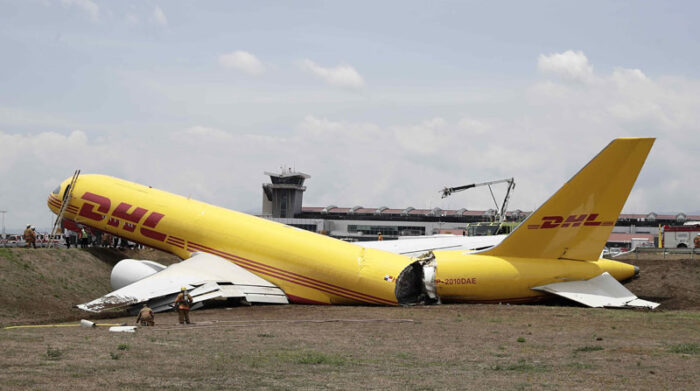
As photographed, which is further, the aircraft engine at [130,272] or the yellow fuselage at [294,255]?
the aircraft engine at [130,272]

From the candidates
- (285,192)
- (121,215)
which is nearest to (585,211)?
(121,215)

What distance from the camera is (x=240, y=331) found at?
20.4m

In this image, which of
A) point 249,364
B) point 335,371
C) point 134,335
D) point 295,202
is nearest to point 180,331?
point 134,335

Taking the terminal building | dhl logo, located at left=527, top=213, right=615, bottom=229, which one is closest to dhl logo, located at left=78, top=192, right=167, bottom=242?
dhl logo, located at left=527, top=213, right=615, bottom=229

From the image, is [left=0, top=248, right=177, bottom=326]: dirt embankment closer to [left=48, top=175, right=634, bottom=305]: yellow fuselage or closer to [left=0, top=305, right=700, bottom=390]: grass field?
[left=48, top=175, right=634, bottom=305]: yellow fuselage

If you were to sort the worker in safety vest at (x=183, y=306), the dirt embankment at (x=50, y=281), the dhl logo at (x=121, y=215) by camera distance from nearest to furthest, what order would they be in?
the worker in safety vest at (x=183, y=306) < the dirt embankment at (x=50, y=281) < the dhl logo at (x=121, y=215)

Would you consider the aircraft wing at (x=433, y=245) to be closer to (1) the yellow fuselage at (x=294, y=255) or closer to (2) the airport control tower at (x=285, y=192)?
(1) the yellow fuselage at (x=294, y=255)

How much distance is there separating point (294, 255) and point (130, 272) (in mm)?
7398

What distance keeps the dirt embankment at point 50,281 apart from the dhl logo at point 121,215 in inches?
128

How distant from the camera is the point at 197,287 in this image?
28578mm

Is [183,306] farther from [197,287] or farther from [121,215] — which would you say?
[121,215]

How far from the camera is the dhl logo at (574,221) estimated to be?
89.8 ft

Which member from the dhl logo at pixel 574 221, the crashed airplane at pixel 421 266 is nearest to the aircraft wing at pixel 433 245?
the crashed airplane at pixel 421 266

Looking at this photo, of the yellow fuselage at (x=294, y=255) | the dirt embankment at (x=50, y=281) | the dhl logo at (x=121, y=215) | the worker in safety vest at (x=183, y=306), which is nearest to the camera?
the worker in safety vest at (x=183, y=306)
